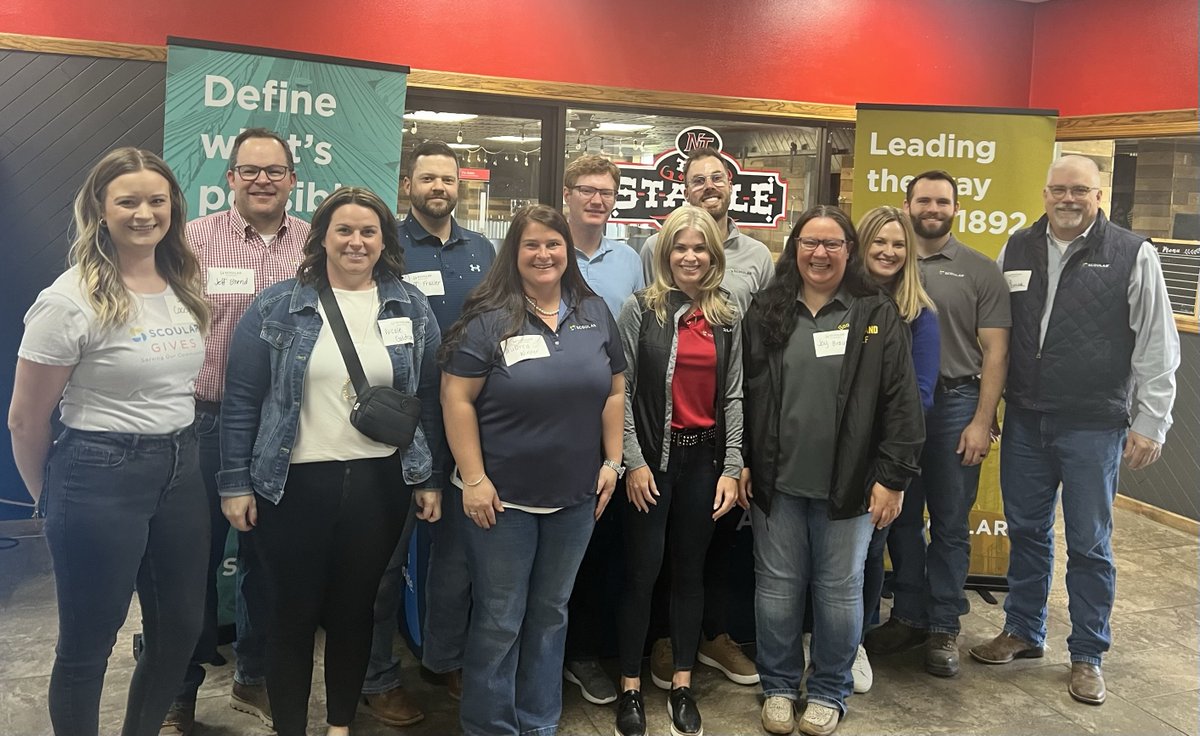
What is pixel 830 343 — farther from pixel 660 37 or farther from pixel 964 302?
pixel 660 37

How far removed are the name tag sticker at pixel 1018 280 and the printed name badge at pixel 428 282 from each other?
6.38ft

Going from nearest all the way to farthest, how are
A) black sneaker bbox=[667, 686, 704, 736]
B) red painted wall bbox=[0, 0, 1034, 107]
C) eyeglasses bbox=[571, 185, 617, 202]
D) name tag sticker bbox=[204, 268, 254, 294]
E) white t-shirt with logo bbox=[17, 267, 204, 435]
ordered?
white t-shirt with logo bbox=[17, 267, 204, 435] → name tag sticker bbox=[204, 268, 254, 294] → black sneaker bbox=[667, 686, 704, 736] → eyeglasses bbox=[571, 185, 617, 202] → red painted wall bbox=[0, 0, 1034, 107]

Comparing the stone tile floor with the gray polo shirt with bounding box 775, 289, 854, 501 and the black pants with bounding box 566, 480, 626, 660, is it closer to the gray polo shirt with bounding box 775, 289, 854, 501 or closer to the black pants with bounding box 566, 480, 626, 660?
the black pants with bounding box 566, 480, 626, 660

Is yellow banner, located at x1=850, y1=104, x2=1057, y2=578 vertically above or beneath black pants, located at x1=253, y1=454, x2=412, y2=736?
above

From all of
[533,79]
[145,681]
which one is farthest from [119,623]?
[533,79]

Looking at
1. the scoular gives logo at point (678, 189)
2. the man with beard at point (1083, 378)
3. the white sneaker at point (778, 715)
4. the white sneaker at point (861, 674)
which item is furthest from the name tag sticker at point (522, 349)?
the scoular gives logo at point (678, 189)

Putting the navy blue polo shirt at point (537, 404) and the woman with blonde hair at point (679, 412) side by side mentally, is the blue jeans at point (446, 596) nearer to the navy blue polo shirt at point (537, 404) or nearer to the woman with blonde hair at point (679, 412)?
the navy blue polo shirt at point (537, 404)

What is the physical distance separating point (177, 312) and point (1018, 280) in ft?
8.64

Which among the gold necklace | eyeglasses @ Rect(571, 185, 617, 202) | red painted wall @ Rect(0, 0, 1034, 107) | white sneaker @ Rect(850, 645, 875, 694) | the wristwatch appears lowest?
white sneaker @ Rect(850, 645, 875, 694)

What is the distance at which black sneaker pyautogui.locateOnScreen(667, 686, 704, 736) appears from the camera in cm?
265

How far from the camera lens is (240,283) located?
2.48 metres

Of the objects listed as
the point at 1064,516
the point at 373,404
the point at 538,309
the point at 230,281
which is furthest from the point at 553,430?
the point at 1064,516

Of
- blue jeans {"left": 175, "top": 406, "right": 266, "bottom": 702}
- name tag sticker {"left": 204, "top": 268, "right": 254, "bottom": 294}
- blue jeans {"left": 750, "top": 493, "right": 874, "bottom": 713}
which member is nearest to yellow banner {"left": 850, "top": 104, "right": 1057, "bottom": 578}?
blue jeans {"left": 750, "top": 493, "right": 874, "bottom": 713}

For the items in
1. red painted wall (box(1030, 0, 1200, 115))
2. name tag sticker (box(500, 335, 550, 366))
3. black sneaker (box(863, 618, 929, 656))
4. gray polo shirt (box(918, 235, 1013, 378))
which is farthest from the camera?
red painted wall (box(1030, 0, 1200, 115))
